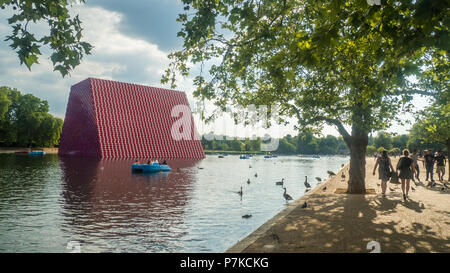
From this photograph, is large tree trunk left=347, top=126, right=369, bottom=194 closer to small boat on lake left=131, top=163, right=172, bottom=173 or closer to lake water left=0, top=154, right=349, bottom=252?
lake water left=0, top=154, right=349, bottom=252

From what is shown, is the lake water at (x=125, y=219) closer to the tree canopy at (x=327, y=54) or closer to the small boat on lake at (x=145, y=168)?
the tree canopy at (x=327, y=54)

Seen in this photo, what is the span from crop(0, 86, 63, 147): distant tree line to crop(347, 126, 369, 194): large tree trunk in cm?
8971

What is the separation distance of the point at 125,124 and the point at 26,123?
34036 mm

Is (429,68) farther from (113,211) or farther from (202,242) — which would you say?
(113,211)

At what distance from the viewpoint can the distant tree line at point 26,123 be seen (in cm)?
8350

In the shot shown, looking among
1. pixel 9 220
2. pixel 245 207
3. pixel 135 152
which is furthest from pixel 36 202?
pixel 135 152

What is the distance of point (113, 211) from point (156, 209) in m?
1.80

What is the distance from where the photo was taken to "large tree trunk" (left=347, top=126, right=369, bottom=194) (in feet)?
49.6

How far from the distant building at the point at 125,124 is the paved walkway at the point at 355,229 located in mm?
61234

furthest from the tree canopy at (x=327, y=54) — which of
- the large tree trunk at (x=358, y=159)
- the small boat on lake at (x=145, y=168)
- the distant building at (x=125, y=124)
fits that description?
the distant building at (x=125, y=124)

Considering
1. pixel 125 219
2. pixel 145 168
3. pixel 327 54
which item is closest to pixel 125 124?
pixel 145 168

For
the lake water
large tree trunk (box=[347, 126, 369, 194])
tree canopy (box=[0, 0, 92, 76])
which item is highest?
tree canopy (box=[0, 0, 92, 76])

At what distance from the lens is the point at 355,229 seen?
7.65 meters

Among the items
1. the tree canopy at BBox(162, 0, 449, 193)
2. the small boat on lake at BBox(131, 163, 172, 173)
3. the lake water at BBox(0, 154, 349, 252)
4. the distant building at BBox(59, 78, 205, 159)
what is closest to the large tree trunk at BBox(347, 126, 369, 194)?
the tree canopy at BBox(162, 0, 449, 193)
